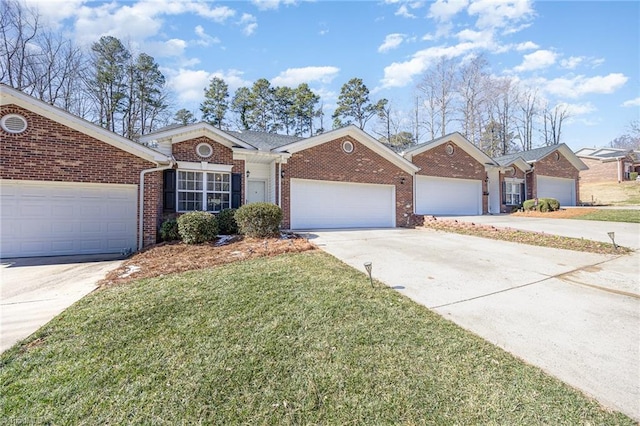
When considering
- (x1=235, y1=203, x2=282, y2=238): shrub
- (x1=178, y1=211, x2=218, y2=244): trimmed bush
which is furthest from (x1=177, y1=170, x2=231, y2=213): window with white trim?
(x1=235, y1=203, x2=282, y2=238): shrub

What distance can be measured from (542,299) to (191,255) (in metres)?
6.97

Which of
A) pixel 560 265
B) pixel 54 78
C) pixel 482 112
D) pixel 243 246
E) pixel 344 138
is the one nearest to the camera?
pixel 560 265

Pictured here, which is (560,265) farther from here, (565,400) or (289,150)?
(289,150)

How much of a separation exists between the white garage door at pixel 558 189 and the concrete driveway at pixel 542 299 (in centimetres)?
1630

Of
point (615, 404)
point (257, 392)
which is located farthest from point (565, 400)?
point (257, 392)

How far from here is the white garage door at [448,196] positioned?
15.8 meters

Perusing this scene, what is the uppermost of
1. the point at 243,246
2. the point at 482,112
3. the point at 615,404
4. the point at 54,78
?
the point at 482,112

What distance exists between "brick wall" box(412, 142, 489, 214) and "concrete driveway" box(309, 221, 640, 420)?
8465 millimetres

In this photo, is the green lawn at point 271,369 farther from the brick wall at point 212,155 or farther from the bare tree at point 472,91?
the bare tree at point 472,91

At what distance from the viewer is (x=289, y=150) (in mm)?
11688

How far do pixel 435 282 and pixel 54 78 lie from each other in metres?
26.4

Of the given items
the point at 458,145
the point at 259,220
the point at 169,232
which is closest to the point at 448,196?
the point at 458,145

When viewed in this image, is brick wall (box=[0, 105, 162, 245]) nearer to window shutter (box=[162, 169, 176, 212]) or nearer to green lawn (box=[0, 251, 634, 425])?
window shutter (box=[162, 169, 176, 212])

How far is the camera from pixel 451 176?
54.6 ft
